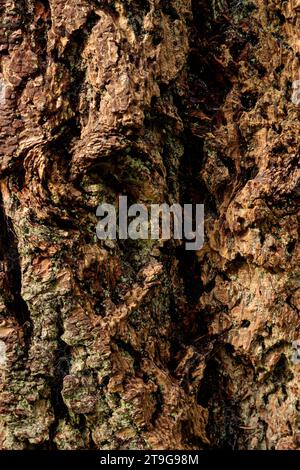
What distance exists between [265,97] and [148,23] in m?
0.60

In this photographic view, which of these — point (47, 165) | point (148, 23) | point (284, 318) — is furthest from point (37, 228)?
point (284, 318)

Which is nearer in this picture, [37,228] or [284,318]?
[37,228]

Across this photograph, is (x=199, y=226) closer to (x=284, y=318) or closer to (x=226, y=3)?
(x=284, y=318)

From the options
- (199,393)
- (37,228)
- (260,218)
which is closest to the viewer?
(37,228)

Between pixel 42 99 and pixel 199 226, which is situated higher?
pixel 42 99

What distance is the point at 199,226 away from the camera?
7.66ft

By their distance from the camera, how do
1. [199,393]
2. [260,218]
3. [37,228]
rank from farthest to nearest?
Answer: 1. [199,393]
2. [260,218]
3. [37,228]

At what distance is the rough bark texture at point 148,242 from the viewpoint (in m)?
2.04

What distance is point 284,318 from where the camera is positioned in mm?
2260

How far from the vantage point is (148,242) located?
2219mm

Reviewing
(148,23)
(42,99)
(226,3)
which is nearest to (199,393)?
(42,99)

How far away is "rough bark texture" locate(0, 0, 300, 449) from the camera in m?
2.04

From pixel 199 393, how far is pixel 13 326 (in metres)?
0.88
